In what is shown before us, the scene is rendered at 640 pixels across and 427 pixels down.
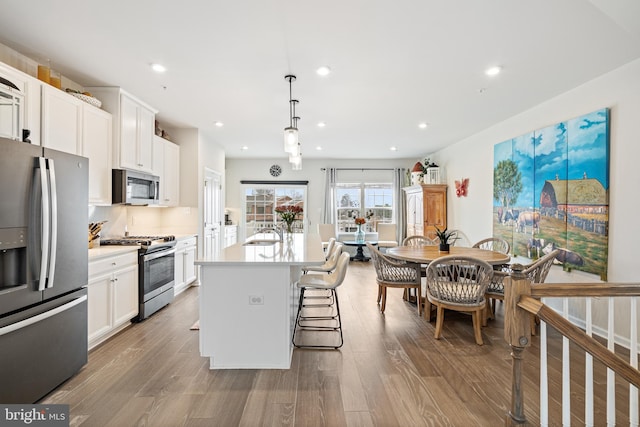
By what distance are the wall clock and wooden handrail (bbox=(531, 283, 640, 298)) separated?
275 inches

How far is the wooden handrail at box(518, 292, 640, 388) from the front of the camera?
4.64 feet

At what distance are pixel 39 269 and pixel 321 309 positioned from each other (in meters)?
2.85

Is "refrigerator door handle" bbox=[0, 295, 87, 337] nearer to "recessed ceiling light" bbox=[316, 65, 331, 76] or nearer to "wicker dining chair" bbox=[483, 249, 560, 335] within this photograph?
"recessed ceiling light" bbox=[316, 65, 331, 76]

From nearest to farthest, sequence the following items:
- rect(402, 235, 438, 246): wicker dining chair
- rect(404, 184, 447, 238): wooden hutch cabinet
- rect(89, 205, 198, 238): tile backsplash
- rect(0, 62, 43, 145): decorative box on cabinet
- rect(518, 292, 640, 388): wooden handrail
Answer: rect(518, 292, 640, 388): wooden handrail
rect(0, 62, 43, 145): decorative box on cabinet
rect(89, 205, 198, 238): tile backsplash
rect(402, 235, 438, 246): wicker dining chair
rect(404, 184, 447, 238): wooden hutch cabinet

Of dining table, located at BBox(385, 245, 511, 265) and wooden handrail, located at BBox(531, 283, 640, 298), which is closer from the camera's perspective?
wooden handrail, located at BBox(531, 283, 640, 298)

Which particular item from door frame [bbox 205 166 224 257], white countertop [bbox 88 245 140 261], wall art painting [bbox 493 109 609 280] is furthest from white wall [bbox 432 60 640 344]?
door frame [bbox 205 166 224 257]

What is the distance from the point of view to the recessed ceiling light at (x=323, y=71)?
299 centimetres

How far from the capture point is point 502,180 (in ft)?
15.4

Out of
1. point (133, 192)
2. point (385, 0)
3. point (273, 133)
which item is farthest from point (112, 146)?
point (385, 0)

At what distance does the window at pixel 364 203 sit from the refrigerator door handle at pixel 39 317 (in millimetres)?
6366

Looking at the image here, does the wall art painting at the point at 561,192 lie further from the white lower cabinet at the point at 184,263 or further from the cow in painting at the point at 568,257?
the white lower cabinet at the point at 184,263

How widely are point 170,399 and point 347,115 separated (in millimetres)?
3774

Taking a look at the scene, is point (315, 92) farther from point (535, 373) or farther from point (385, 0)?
point (535, 373)

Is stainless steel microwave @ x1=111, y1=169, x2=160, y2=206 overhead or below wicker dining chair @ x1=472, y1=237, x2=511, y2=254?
overhead
